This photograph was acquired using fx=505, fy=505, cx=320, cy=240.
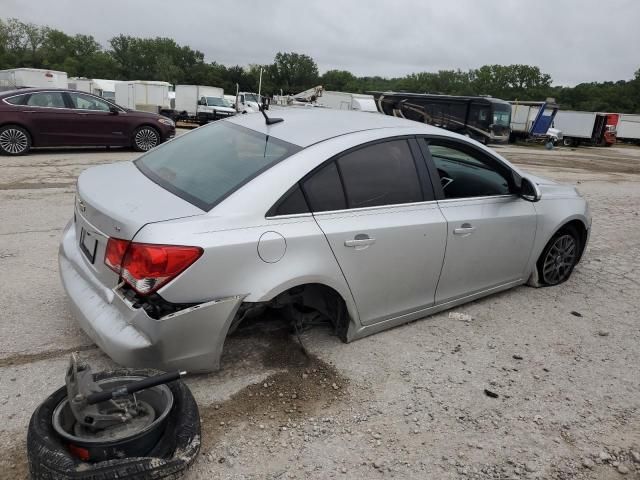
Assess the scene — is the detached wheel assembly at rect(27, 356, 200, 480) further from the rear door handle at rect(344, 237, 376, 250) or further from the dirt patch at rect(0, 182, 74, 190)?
the dirt patch at rect(0, 182, 74, 190)

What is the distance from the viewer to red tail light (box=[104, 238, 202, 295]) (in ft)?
8.03

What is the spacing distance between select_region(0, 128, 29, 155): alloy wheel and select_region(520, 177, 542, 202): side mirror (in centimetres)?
1086

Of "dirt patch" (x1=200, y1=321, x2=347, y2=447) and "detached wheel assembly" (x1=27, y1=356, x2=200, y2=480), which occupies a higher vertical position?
"detached wheel assembly" (x1=27, y1=356, x2=200, y2=480)

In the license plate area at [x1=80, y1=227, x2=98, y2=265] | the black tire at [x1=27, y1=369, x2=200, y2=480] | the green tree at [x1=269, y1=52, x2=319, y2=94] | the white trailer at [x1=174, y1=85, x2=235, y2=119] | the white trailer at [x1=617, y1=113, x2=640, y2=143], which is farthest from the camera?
the green tree at [x1=269, y1=52, x2=319, y2=94]

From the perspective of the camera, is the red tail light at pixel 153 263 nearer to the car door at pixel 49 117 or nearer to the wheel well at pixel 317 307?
the wheel well at pixel 317 307

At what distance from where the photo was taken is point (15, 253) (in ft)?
16.0

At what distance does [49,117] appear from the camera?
444 inches

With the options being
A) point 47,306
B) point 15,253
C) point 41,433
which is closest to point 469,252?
point 41,433

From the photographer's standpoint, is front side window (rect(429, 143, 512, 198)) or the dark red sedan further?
the dark red sedan

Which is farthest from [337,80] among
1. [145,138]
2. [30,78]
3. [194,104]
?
[145,138]

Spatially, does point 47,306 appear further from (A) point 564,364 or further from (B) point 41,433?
(A) point 564,364

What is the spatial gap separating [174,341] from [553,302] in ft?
11.3

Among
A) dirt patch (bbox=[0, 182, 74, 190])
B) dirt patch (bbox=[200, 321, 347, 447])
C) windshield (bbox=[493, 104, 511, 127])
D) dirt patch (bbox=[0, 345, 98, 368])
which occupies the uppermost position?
windshield (bbox=[493, 104, 511, 127])

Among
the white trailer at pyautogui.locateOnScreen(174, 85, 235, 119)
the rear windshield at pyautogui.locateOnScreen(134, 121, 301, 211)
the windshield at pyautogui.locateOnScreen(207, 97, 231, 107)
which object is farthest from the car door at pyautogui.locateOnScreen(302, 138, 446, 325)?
the windshield at pyautogui.locateOnScreen(207, 97, 231, 107)
